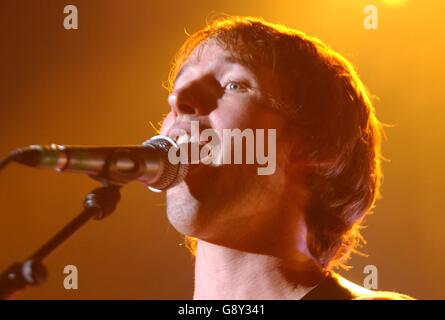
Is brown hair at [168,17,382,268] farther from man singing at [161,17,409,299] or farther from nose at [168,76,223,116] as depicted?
nose at [168,76,223,116]

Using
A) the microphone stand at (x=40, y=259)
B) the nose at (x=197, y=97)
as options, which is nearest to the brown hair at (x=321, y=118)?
the nose at (x=197, y=97)

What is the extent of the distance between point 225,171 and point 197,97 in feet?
0.75

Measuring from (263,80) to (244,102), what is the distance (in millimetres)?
115

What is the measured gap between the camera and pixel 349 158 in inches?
75.1

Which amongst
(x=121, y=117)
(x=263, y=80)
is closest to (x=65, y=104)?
(x=121, y=117)

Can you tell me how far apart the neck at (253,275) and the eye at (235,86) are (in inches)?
17.6

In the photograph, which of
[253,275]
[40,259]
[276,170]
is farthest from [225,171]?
[40,259]

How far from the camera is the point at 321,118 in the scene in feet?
6.02

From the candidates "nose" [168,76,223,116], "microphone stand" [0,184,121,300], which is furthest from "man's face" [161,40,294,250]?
"microphone stand" [0,184,121,300]

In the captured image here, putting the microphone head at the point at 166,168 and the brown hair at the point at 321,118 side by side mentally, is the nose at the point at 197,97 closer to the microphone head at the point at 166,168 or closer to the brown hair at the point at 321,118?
the brown hair at the point at 321,118

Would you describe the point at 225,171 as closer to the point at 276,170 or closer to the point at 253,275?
the point at 276,170

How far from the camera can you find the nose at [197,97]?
5.35ft

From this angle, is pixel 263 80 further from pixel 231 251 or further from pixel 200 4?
pixel 200 4

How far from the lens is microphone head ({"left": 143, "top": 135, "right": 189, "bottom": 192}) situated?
4.20 ft
